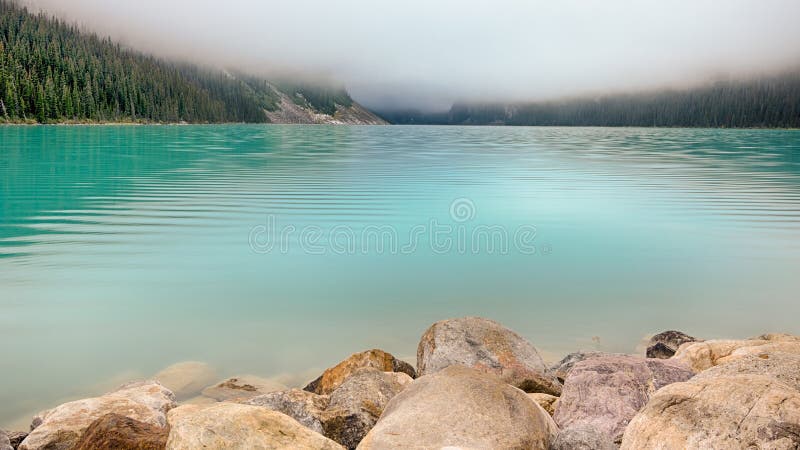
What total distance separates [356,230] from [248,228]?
183 inches

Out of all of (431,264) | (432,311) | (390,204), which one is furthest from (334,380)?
(390,204)

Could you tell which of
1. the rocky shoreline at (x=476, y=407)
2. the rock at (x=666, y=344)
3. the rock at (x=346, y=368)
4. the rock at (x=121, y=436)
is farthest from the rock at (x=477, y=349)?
the rock at (x=121, y=436)

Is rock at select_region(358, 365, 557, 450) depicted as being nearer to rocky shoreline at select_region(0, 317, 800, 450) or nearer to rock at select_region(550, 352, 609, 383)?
rocky shoreline at select_region(0, 317, 800, 450)

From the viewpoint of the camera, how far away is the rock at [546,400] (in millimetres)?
8578

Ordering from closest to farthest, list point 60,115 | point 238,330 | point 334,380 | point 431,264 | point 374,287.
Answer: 1. point 334,380
2. point 238,330
3. point 374,287
4. point 431,264
5. point 60,115

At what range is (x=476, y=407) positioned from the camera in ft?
22.0

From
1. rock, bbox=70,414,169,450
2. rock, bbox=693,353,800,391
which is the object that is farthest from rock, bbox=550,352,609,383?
rock, bbox=70,414,169,450

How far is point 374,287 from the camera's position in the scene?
16891mm

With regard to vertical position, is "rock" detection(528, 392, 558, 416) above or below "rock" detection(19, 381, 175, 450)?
below

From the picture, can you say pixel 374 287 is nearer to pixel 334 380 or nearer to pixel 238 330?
pixel 238 330

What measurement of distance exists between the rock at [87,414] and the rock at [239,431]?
1984 millimetres

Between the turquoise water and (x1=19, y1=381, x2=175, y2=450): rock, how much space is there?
3070mm

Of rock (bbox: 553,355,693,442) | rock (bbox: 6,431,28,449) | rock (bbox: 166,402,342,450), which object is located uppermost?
rock (bbox: 166,402,342,450)

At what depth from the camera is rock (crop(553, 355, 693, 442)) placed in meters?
7.44
